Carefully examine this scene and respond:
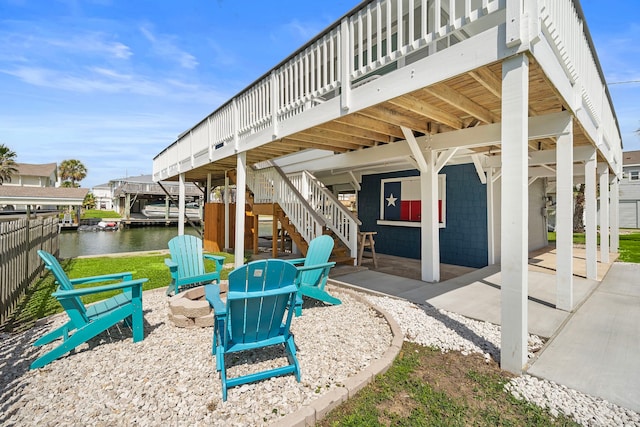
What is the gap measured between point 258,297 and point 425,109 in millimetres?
3133

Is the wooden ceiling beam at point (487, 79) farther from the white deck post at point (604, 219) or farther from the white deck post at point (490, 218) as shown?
the white deck post at point (604, 219)

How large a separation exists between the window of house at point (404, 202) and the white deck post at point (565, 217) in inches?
142

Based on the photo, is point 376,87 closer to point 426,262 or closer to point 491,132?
point 491,132

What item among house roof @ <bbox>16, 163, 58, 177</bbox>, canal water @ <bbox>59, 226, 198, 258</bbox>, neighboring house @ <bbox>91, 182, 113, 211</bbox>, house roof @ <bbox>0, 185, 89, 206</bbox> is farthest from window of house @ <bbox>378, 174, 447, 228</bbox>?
neighboring house @ <bbox>91, 182, 113, 211</bbox>

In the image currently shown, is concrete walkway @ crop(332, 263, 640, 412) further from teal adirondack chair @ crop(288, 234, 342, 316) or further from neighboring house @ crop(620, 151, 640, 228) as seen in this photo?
neighboring house @ crop(620, 151, 640, 228)

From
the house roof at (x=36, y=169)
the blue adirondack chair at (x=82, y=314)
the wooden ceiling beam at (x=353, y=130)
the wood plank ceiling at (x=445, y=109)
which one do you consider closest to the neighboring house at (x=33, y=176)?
the house roof at (x=36, y=169)

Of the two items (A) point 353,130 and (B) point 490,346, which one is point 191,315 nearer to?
(B) point 490,346

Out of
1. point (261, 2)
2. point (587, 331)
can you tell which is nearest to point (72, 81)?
point (261, 2)

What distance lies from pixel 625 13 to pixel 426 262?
8.77 m

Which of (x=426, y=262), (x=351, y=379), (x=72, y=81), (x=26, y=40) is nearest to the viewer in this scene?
(x=351, y=379)

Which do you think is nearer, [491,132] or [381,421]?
[381,421]

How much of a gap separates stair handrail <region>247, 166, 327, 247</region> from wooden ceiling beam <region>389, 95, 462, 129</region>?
10.8ft

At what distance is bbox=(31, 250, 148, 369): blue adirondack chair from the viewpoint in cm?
256

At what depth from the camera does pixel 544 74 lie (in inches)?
106
